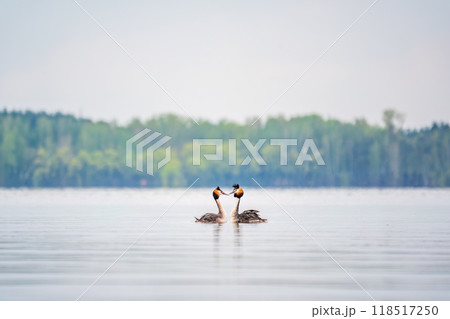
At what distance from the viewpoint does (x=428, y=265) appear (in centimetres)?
1339

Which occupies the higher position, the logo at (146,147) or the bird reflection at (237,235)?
the logo at (146,147)

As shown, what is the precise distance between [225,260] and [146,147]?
7045cm

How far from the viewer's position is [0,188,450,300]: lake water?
11.4 metres

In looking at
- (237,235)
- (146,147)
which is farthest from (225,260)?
(146,147)

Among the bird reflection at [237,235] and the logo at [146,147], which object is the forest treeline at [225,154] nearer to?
the logo at [146,147]

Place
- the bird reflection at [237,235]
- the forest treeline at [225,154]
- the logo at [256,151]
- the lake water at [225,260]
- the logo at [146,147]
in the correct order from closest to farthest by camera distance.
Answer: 1. the lake water at [225,260]
2. the bird reflection at [237,235]
3. the forest treeline at [225,154]
4. the logo at [256,151]
5. the logo at [146,147]

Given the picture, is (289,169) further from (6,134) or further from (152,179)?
(6,134)

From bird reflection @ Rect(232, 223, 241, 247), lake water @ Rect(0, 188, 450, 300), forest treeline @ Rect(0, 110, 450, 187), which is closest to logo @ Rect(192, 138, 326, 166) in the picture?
forest treeline @ Rect(0, 110, 450, 187)

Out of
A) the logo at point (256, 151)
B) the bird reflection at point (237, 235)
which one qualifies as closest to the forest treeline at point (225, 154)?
the logo at point (256, 151)

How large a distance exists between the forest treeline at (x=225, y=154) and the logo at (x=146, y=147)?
→ 0.92 meters

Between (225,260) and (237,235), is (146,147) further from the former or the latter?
(225,260)

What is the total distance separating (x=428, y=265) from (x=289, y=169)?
203 feet

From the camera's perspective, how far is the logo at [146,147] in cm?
8081

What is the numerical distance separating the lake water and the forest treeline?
Result: 51.2 m
